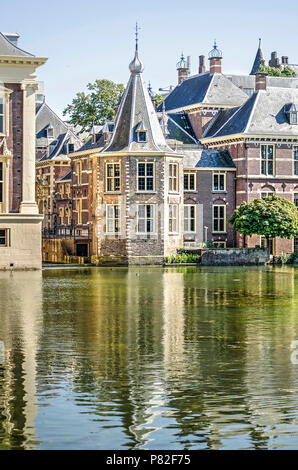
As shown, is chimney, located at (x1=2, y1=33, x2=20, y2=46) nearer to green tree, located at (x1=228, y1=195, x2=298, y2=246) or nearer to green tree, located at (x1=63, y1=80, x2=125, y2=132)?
green tree, located at (x1=228, y1=195, x2=298, y2=246)

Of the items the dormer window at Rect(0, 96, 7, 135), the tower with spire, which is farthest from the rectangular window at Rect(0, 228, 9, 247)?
the tower with spire

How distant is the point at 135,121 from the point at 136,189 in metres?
4.60

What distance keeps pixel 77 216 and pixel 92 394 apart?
61.4 metres

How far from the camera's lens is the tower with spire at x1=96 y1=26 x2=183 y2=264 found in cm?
6066

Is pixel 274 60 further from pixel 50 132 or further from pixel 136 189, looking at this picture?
pixel 136 189

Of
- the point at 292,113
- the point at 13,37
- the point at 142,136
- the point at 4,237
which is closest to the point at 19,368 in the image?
the point at 4,237

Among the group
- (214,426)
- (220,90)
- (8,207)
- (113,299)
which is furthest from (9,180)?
(214,426)

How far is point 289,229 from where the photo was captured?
62.4 metres

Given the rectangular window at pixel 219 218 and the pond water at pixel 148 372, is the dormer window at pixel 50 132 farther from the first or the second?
the pond water at pixel 148 372

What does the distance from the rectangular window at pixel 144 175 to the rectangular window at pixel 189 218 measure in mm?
6995

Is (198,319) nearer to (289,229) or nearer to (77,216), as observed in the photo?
(289,229)

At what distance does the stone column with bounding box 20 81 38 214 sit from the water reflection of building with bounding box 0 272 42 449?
15538mm

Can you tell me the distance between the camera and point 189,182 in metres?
67.9
